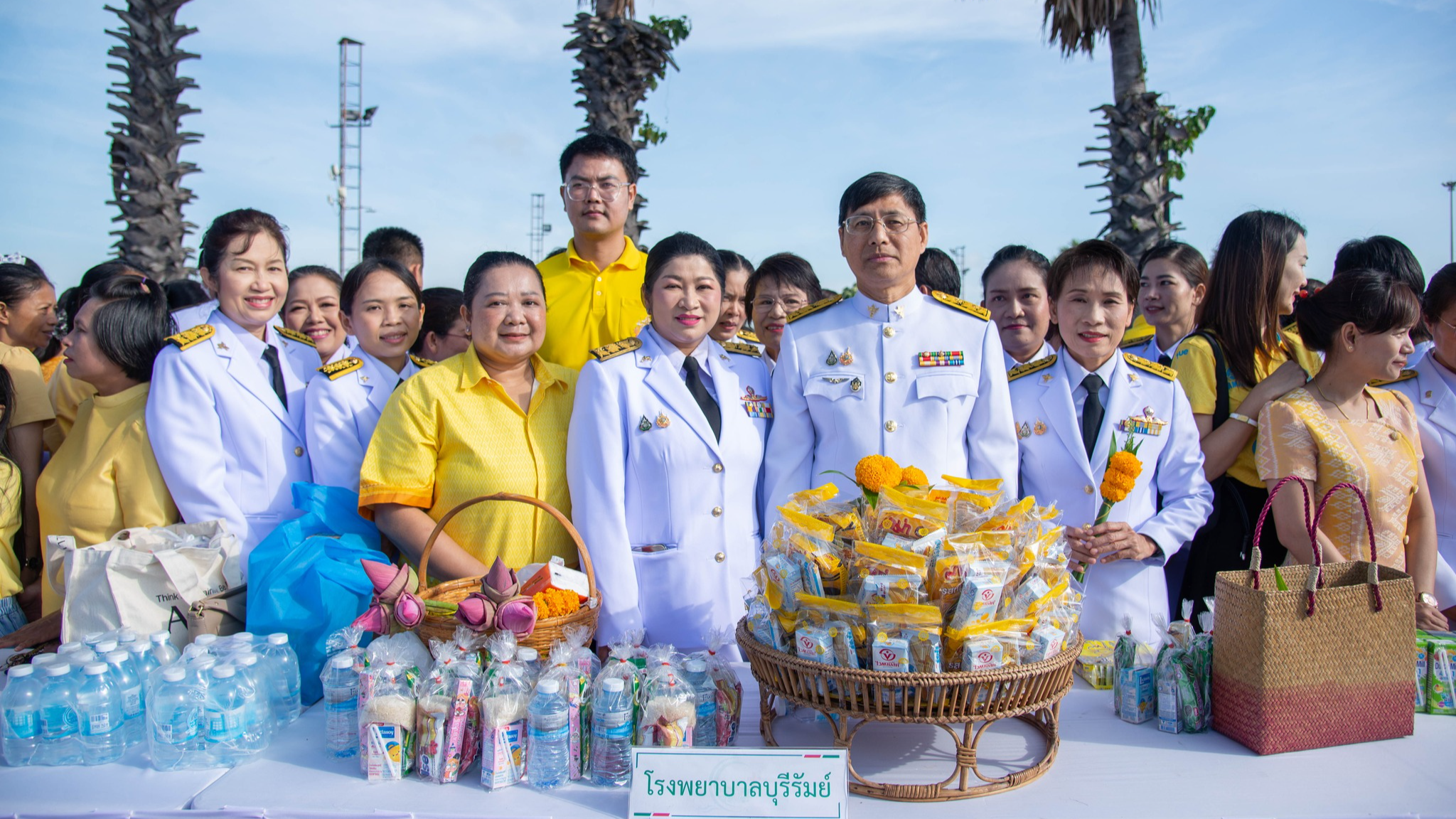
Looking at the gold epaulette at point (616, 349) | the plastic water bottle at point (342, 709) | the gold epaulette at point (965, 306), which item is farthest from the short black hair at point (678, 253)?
the plastic water bottle at point (342, 709)

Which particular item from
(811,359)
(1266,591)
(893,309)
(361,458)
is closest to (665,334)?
(811,359)

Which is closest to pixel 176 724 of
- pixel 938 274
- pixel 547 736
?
pixel 547 736

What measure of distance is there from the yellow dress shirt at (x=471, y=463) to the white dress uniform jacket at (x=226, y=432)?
491mm

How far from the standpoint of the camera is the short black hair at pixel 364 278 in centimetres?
371

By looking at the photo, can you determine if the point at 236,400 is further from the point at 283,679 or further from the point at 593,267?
the point at 593,267

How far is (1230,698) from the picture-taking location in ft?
7.14

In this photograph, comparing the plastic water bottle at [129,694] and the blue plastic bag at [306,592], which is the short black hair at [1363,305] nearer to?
the blue plastic bag at [306,592]

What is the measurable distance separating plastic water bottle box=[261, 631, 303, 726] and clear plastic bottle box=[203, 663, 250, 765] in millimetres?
149

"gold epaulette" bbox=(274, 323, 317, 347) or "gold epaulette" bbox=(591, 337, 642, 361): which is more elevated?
"gold epaulette" bbox=(274, 323, 317, 347)

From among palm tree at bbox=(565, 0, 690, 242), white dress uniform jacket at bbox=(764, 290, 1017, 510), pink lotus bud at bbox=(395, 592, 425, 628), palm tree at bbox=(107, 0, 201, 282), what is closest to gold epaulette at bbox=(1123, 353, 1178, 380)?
white dress uniform jacket at bbox=(764, 290, 1017, 510)

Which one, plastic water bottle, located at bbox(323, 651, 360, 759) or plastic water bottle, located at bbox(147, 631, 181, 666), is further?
plastic water bottle, located at bbox(147, 631, 181, 666)

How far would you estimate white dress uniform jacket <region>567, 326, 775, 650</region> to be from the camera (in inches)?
113

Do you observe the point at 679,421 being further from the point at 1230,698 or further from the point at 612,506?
the point at 1230,698

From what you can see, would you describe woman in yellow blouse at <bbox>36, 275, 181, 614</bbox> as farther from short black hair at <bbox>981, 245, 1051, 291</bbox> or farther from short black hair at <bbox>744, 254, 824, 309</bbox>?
short black hair at <bbox>981, 245, 1051, 291</bbox>
